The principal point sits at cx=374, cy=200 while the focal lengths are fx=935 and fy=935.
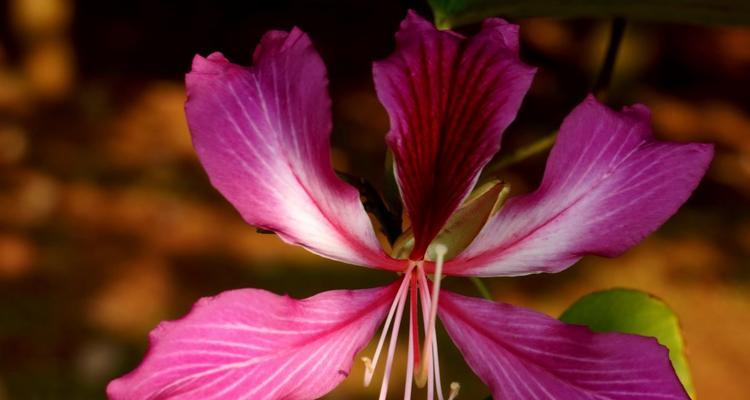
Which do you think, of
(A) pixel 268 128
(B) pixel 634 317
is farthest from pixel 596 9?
(A) pixel 268 128

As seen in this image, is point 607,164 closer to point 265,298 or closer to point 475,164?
point 475,164

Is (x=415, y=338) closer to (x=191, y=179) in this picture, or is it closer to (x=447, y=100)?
(x=447, y=100)

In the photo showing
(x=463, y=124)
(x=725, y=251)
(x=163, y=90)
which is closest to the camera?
(x=463, y=124)

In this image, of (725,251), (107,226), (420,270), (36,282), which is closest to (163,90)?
(107,226)

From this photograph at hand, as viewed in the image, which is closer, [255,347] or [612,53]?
[255,347]

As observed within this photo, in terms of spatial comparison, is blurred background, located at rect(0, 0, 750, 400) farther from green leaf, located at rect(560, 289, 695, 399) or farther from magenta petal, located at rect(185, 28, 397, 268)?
magenta petal, located at rect(185, 28, 397, 268)

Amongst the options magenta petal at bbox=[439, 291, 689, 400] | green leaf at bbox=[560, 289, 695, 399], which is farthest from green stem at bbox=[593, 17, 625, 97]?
magenta petal at bbox=[439, 291, 689, 400]
